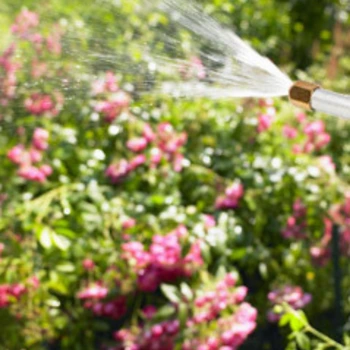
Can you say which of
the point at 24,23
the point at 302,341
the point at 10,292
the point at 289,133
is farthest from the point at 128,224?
the point at 24,23

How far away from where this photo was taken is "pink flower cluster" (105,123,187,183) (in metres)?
2.54

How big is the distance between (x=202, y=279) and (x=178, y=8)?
67 centimetres

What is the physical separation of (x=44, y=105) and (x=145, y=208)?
16.4 inches

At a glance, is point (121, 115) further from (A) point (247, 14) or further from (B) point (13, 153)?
(A) point (247, 14)

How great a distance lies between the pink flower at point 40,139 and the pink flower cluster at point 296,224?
2.24ft

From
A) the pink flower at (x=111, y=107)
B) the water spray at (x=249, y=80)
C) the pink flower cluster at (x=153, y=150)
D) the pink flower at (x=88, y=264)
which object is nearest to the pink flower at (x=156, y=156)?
the pink flower cluster at (x=153, y=150)

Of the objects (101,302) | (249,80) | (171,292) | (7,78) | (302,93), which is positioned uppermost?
(302,93)

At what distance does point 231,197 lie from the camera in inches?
101

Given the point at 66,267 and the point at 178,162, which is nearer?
the point at 66,267

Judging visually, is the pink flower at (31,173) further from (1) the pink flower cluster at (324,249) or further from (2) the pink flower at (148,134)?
(1) the pink flower cluster at (324,249)

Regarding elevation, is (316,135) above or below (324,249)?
above

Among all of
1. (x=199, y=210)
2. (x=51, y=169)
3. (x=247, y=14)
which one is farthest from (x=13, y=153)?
(x=247, y=14)

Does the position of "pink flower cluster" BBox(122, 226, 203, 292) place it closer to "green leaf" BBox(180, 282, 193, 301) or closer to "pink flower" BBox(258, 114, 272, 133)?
"green leaf" BBox(180, 282, 193, 301)

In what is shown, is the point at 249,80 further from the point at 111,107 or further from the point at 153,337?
the point at 111,107
